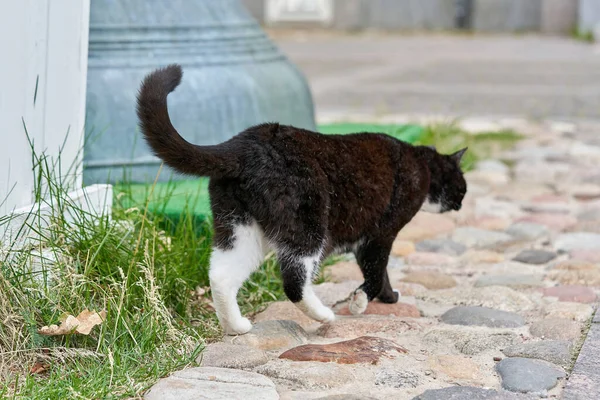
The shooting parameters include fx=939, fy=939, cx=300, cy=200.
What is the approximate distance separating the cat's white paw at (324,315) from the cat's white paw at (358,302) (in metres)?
0.20

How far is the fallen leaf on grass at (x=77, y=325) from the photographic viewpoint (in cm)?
279

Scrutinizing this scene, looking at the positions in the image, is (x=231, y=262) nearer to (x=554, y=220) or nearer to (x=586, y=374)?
(x=586, y=374)

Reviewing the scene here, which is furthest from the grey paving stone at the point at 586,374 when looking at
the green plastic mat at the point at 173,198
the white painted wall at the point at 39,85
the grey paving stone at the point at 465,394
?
the white painted wall at the point at 39,85

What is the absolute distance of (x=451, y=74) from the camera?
38.2ft

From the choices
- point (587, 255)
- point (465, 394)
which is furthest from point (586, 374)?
point (587, 255)

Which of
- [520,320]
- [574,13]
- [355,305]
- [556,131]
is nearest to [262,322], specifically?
[355,305]

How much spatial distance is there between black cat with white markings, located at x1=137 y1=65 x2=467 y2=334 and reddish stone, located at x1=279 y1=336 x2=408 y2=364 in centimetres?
18

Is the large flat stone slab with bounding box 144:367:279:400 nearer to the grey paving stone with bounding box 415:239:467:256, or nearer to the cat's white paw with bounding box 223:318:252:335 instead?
the cat's white paw with bounding box 223:318:252:335

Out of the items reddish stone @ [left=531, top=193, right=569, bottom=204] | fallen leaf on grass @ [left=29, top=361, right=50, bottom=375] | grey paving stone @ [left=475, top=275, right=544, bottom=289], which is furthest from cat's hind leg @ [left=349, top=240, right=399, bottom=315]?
reddish stone @ [left=531, top=193, right=569, bottom=204]

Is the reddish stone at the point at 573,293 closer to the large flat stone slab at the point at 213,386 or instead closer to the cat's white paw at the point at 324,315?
the cat's white paw at the point at 324,315

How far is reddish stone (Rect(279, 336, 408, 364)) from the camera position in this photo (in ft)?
9.71

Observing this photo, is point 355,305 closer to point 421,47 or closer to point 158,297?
point 158,297

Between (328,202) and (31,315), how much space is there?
3.33 ft

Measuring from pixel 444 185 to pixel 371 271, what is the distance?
22.2 inches
